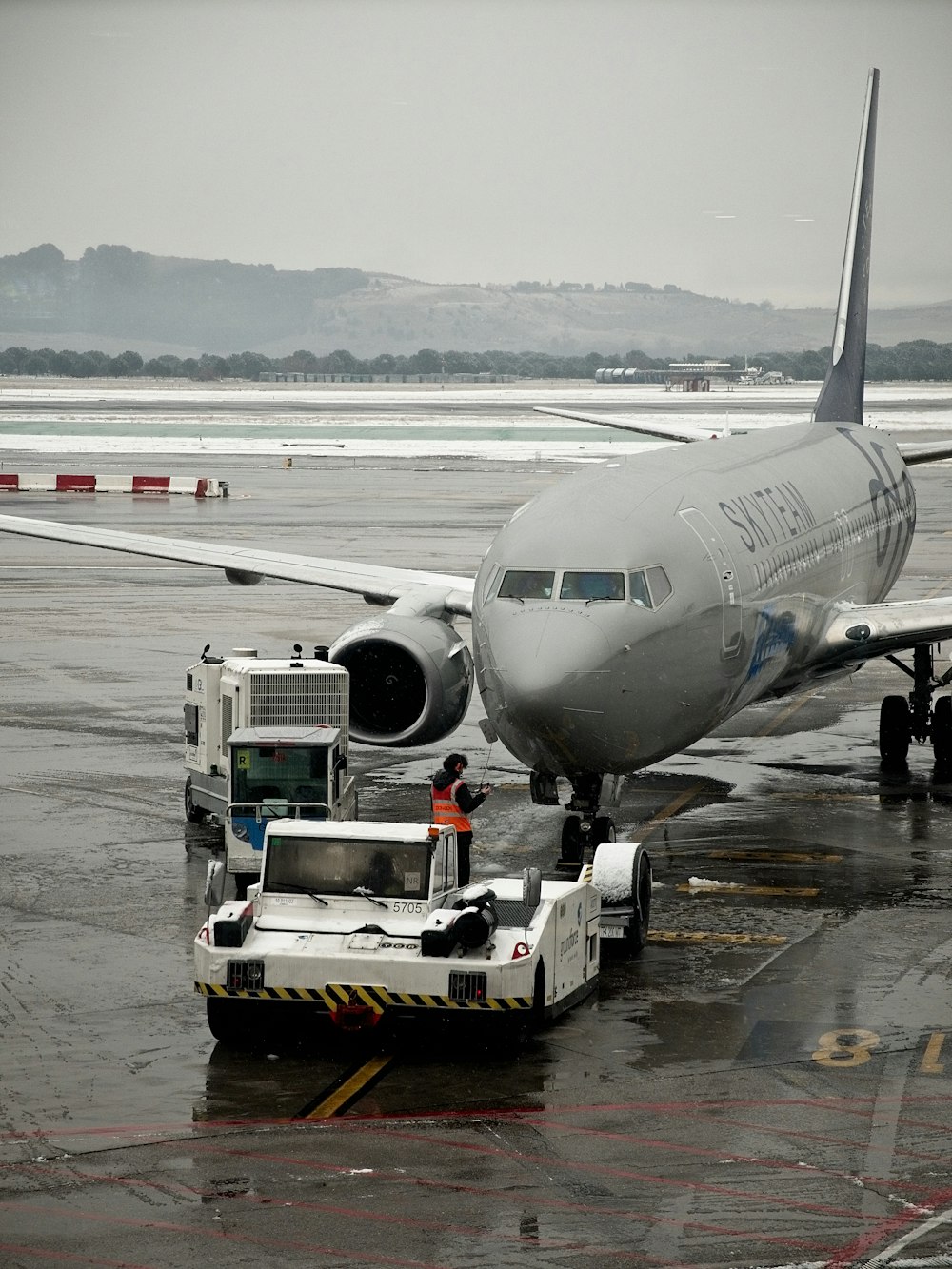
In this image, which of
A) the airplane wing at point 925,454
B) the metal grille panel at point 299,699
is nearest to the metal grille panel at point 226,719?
the metal grille panel at point 299,699

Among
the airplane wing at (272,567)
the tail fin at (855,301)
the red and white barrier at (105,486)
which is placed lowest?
the red and white barrier at (105,486)

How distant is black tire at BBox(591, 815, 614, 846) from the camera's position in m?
21.3

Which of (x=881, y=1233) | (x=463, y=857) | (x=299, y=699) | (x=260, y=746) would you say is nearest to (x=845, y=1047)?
(x=881, y=1233)

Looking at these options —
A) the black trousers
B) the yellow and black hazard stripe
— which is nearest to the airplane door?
the black trousers

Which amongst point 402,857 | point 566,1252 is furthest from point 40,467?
point 566,1252

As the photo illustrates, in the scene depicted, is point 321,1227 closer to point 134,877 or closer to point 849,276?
point 134,877

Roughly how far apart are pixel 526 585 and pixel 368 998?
678 cm

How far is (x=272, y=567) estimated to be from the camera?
102 ft

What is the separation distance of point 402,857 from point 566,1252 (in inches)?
→ 223

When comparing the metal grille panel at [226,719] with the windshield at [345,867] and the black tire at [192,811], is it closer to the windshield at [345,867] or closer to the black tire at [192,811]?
the black tire at [192,811]

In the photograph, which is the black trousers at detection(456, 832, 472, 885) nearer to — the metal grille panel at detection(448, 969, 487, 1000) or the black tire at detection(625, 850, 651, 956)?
the black tire at detection(625, 850, 651, 956)

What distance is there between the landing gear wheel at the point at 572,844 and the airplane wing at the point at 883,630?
23.7 feet

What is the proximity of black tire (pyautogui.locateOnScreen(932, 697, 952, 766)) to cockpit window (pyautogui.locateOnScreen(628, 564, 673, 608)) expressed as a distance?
27.8 ft

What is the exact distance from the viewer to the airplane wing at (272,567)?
1184 inches
